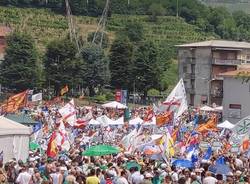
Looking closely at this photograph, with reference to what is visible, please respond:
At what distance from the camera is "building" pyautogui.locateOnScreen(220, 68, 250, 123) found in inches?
2810

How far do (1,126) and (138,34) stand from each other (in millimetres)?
115999

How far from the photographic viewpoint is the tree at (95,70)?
86812 millimetres

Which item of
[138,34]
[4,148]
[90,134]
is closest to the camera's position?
[4,148]

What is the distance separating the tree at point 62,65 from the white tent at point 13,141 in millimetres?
55872

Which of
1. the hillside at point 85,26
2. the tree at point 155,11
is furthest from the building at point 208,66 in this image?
the tree at point 155,11

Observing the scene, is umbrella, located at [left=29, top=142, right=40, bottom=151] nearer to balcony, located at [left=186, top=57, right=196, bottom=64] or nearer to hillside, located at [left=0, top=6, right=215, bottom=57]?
balcony, located at [left=186, top=57, right=196, bottom=64]

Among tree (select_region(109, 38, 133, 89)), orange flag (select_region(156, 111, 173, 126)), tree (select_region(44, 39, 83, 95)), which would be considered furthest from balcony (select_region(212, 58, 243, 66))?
orange flag (select_region(156, 111, 173, 126))

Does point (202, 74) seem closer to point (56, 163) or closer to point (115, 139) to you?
point (115, 139)

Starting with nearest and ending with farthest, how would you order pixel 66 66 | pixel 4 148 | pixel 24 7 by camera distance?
pixel 4 148, pixel 66 66, pixel 24 7

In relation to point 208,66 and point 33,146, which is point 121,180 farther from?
point 208,66

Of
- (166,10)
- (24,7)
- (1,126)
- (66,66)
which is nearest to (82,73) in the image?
(66,66)

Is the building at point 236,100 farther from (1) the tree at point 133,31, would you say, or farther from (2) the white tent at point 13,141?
(1) the tree at point 133,31

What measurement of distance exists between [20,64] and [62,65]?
4191 millimetres

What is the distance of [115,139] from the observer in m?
35.5
